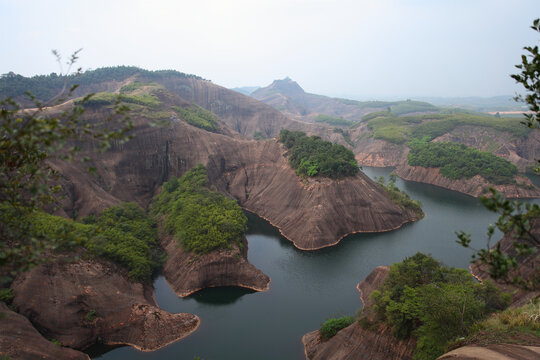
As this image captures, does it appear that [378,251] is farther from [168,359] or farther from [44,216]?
[44,216]

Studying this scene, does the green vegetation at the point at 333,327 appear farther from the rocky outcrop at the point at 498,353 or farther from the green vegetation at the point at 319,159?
the green vegetation at the point at 319,159

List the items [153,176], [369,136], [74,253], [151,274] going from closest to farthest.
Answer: [74,253] → [151,274] → [153,176] → [369,136]

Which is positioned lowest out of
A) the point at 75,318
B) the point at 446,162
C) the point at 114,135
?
the point at 75,318

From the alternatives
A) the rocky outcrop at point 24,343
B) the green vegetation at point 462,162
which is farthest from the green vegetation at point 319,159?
the rocky outcrop at point 24,343

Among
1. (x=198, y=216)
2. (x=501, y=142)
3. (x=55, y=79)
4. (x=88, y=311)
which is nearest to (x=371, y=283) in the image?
(x=198, y=216)

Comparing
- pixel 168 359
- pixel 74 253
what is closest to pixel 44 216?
pixel 74 253

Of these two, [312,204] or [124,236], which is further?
[312,204]

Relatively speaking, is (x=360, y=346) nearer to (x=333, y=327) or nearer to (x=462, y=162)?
(x=333, y=327)
